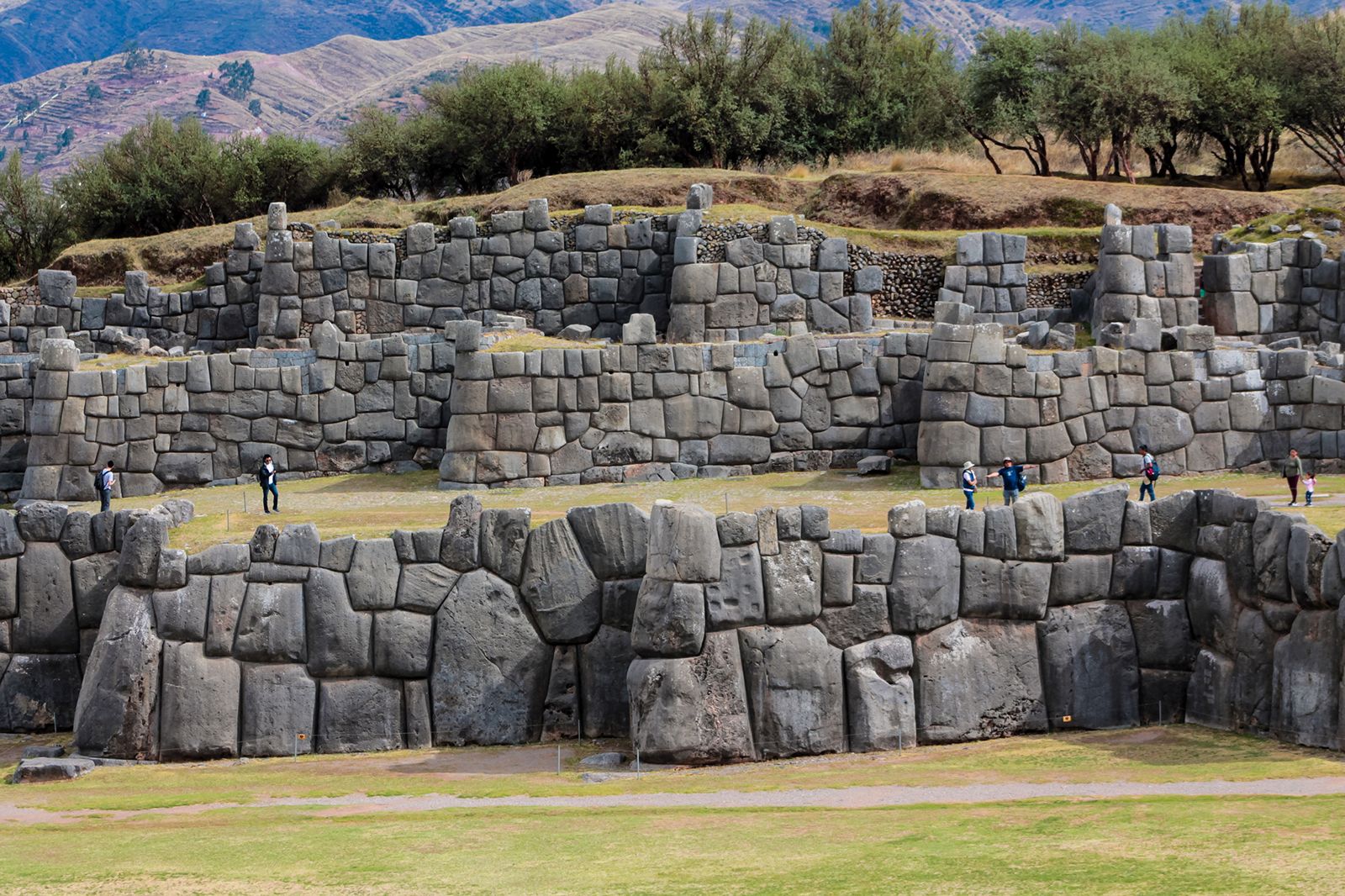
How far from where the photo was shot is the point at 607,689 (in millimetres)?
23609

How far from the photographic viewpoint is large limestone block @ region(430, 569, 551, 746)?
23.6 meters

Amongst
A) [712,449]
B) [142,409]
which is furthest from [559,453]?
[142,409]

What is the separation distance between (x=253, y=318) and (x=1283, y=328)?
2139 cm

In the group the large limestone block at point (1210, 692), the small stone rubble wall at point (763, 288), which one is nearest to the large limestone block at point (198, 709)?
the large limestone block at point (1210, 692)

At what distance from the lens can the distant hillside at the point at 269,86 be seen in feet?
555

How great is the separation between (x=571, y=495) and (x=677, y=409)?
310cm

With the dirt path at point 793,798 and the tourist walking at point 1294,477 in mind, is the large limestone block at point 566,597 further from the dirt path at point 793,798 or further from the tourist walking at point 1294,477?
the tourist walking at point 1294,477

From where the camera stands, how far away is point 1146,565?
2309 cm

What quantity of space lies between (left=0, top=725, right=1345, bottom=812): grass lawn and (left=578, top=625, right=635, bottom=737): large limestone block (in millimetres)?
317

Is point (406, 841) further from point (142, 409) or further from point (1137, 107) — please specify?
point (1137, 107)

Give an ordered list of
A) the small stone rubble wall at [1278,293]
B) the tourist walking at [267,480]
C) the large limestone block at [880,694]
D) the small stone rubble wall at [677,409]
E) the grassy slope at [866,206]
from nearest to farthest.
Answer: the large limestone block at [880,694]
the tourist walking at [267,480]
the small stone rubble wall at [677,409]
the small stone rubble wall at [1278,293]
the grassy slope at [866,206]

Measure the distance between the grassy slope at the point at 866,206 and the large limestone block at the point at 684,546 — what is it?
20549 millimetres

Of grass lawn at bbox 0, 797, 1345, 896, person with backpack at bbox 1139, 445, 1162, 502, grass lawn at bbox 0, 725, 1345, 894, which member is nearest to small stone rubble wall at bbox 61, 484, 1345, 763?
grass lawn at bbox 0, 725, 1345, 894

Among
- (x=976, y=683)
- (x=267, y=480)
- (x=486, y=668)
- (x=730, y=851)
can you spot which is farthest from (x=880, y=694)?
(x=267, y=480)
